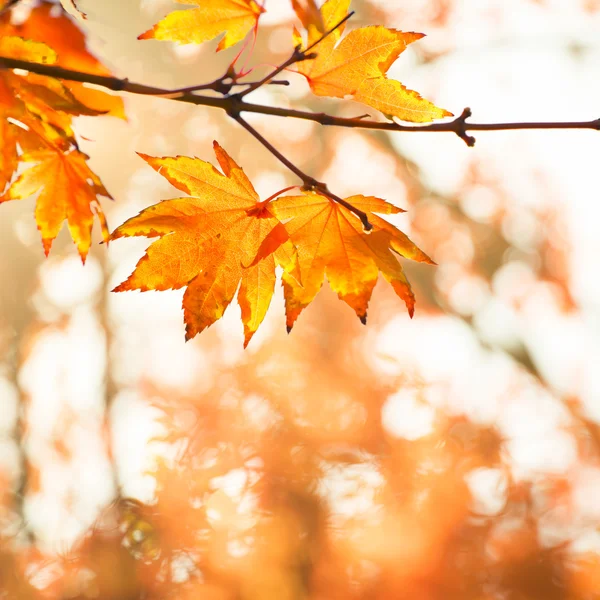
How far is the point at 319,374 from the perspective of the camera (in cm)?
255

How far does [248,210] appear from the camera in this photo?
52 cm

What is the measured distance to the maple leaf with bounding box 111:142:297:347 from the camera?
470 mm

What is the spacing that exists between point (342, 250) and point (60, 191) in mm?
383

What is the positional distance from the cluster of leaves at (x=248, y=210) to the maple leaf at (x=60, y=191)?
5 cm

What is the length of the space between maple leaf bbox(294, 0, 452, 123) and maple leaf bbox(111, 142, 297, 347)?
12 centimetres

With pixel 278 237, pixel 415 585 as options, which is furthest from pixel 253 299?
pixel 415 585

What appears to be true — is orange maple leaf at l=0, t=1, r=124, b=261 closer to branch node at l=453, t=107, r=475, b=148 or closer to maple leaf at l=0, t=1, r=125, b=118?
maple leaf at l=0, t=1, r=125, b=118

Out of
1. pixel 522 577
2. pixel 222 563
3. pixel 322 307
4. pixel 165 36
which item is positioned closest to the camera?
pixel 165 36

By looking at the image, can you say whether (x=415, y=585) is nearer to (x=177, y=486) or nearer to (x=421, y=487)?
(x=421, y=487)

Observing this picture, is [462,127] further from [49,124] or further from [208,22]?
[49,124]

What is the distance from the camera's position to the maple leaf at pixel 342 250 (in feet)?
1.53

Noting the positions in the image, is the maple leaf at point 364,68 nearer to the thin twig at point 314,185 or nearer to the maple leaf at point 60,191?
the thin twig at point 314,185

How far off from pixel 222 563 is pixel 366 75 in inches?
97.6

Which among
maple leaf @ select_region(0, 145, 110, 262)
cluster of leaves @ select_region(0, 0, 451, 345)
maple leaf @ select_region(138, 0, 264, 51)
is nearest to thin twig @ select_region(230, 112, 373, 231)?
cluster of leaves @ select_region(0, 0, 451, 345)
